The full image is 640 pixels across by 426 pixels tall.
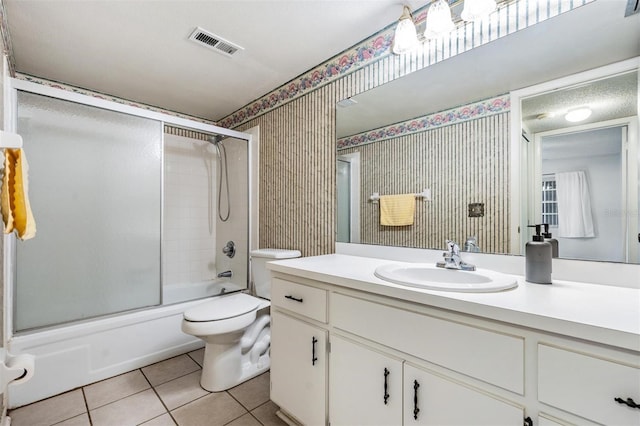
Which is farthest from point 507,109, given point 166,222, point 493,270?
point 166,222

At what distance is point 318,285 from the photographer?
1.25m

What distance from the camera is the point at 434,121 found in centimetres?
147

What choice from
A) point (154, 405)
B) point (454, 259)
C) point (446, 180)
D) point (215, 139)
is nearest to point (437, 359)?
point (454, 259)

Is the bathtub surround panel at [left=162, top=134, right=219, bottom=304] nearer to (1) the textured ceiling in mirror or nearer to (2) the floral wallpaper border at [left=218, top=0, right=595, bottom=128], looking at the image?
(2) the floral wallpaper border at [left=218, top=0, right=595, bottom=128]

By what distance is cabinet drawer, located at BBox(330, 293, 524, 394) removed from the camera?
0.75 m

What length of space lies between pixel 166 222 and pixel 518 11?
298 cm

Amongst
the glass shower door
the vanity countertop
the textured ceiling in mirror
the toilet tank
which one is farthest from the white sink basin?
the glass shower door

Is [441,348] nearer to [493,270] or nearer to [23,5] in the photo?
[493,270]

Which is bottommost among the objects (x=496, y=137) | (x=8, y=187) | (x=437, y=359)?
(x=437, y=359)

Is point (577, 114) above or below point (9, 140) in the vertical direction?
above

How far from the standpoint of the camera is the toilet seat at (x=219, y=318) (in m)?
1.62

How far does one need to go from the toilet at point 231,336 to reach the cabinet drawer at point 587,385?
148cm

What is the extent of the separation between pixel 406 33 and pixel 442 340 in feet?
4.69

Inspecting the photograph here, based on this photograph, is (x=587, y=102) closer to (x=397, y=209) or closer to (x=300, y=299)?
(x=397, y=209)
